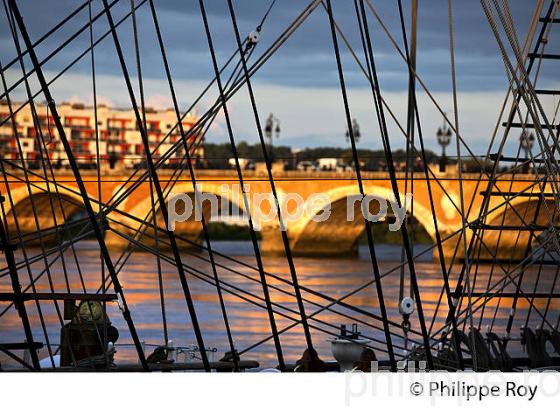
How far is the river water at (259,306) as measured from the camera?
1750 centimetres

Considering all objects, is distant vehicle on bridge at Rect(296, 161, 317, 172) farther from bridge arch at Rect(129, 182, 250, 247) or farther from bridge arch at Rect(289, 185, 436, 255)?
bridge arch at Rect(289, 185, 436, 255)

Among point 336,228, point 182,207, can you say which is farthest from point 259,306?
point 182,207

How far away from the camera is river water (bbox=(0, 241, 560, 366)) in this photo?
17.5 meters

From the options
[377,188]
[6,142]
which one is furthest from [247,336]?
[6,142]

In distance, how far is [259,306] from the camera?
11422 millimetres

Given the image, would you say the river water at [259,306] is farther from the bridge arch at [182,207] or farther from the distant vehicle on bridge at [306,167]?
the distant vehicle on bridge at [306,167]

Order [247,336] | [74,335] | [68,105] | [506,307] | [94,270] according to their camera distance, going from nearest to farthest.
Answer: [74,335]
[247,336]
[506,307]
[94,270]
[68,105]

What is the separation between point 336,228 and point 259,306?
32.1 m

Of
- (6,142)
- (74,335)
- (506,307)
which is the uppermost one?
(6,142)

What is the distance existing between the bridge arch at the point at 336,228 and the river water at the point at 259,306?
1.89 metres

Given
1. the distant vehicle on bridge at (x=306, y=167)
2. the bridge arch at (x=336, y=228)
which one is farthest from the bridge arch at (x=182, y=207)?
the distant vehicle on bridge at (x=306, y=167)
